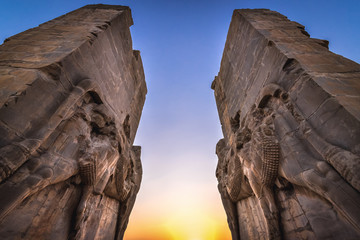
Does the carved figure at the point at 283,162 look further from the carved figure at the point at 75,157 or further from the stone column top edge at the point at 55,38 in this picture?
the stone column top edge at the point at 55,38

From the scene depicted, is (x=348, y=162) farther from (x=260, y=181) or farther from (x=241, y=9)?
(x=241, y=9)

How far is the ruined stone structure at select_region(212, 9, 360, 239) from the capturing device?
5.92 feet

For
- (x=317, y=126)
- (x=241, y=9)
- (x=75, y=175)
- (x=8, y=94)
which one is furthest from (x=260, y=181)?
(x=241, y=9)

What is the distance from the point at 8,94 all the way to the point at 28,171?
3.30 ft

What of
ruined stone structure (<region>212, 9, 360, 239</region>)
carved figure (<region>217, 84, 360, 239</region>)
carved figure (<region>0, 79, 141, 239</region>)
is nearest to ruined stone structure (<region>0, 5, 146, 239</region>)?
carved figure (<region>0, 79, 141, 239</region>)

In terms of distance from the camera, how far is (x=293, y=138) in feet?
8.30

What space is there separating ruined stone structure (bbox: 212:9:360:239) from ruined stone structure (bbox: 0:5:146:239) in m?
3.37

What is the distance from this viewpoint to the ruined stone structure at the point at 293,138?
1.81m

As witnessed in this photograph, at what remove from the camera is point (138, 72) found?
6.56 metres

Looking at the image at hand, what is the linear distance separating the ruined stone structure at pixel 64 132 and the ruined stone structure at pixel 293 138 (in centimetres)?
337

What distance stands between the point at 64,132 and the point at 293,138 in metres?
3.89

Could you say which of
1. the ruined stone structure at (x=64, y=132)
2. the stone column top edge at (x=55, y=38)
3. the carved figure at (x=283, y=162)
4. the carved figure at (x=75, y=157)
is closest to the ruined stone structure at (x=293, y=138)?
the carved figure at (x=283, y=162)

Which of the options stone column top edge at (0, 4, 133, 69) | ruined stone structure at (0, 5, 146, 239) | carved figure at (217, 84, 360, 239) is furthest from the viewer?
stone column top edge at (0, 4, 133, 69)

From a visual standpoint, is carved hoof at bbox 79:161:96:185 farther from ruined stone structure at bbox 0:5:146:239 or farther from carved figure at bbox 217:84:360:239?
carved figure at bbox 217:84:360:239
